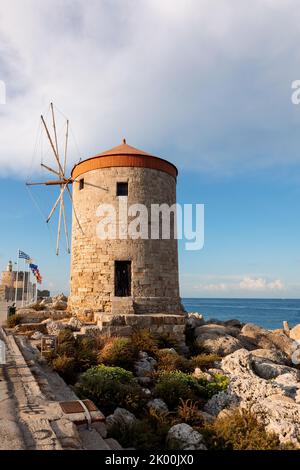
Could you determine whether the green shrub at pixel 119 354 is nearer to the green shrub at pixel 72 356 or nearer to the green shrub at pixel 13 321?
the green shrub at pixel 72 356

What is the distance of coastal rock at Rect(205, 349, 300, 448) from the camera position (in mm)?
6172

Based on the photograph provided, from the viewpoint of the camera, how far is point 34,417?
5320 millimetres

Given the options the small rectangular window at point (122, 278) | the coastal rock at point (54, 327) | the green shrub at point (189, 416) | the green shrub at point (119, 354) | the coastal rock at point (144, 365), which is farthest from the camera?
the small rectangular window at point (122, 278)

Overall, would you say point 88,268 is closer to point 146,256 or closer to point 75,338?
point 146,256

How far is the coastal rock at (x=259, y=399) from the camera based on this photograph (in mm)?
6172

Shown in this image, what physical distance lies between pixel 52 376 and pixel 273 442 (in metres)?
5.29

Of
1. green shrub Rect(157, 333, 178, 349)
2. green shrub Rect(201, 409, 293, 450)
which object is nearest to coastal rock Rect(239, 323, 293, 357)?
green shrub Rect(157, 333, 178, 349)

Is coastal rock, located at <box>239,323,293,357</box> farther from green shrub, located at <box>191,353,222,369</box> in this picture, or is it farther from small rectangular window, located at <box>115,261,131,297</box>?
small rectangular window, located at <box>115,261,131,297</box>

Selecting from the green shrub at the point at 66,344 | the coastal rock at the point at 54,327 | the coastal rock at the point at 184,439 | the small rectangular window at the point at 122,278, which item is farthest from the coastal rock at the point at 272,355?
the coastal rock at the point at 184,439

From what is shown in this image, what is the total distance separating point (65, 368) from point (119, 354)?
1.94m

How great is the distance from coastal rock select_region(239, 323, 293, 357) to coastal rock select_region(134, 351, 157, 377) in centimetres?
631

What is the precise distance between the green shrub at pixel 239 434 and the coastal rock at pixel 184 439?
0.21m
